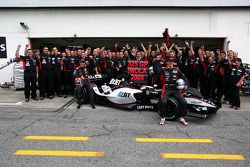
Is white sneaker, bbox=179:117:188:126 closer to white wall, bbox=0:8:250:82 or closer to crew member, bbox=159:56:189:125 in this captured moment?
crew member, bbox=159:56:189:125

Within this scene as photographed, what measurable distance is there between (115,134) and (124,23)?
8261 mm

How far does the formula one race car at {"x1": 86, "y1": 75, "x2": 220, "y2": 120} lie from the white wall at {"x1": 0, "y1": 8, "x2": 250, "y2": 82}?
4.63 meters

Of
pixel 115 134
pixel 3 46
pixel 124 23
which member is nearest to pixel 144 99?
pixel 115 134

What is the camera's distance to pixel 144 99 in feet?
26.1

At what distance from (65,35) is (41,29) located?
4.07ft

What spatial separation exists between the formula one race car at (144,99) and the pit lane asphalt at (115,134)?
237 millimetres

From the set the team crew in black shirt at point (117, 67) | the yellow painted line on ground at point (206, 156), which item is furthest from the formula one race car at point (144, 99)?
the yellow painted line on ground at point (206, 156)

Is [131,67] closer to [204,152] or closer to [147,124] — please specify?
[147,124]

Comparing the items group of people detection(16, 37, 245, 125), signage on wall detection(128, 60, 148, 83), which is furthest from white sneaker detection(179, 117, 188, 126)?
signage on wall detection(128, 60, 148, 83)

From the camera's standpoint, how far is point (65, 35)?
13.2 meters

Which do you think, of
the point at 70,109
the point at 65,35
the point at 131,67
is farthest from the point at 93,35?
the point at 70,109

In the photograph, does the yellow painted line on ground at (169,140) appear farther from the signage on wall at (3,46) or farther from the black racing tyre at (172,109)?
the signage on wall at (3,46)

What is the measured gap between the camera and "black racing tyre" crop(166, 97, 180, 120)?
6.79 m

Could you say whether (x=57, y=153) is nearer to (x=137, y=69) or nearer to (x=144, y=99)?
(x=144, y=99)
